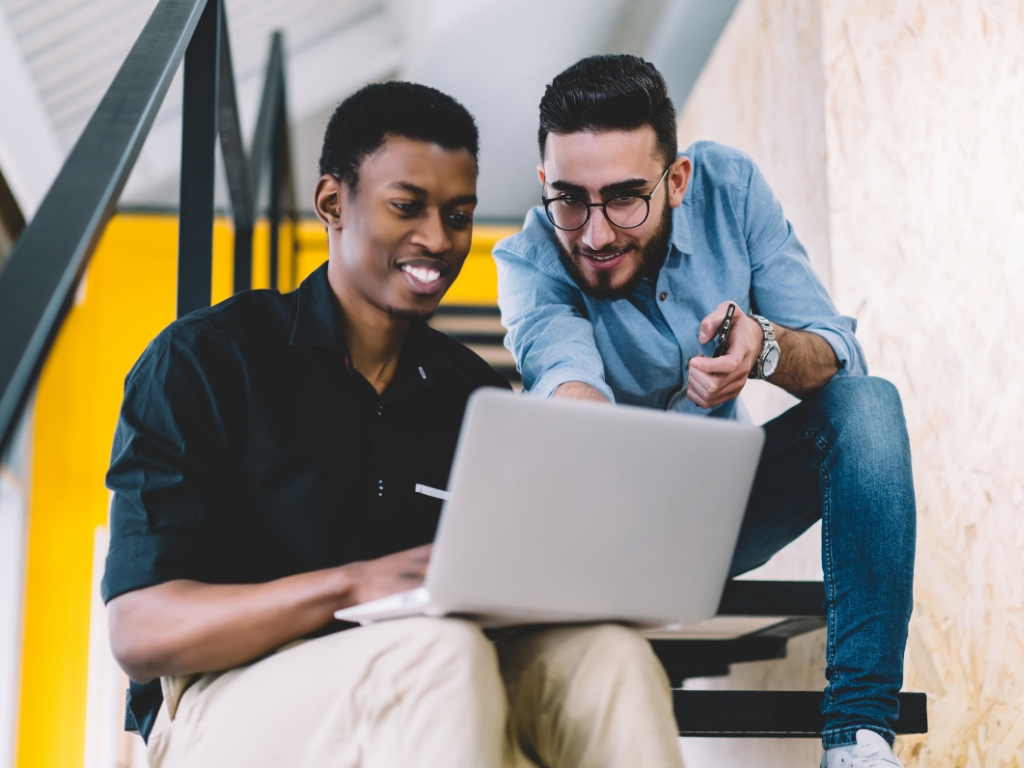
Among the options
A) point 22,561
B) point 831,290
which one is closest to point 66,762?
point 22,561

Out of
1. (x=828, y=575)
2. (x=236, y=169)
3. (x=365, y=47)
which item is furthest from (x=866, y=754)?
(x=365, y=47)

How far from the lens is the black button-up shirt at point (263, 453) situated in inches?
38.6

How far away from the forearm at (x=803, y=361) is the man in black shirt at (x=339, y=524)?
0.41 meters

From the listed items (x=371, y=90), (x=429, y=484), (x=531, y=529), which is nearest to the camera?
(x=531, y=529)

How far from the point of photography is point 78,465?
4.46 metres

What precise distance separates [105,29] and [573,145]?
313cm

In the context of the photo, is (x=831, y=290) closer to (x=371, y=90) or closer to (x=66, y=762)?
(x=371, y=90)

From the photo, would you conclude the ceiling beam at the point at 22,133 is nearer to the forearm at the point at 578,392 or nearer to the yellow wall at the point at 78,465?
the yellow wall at the point at 78,465

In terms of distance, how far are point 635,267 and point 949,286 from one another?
785 mm

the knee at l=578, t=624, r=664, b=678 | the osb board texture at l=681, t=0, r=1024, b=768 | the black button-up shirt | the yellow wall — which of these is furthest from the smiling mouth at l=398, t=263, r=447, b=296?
the yellow wall

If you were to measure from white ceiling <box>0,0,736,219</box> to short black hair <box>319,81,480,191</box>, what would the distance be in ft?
8.32

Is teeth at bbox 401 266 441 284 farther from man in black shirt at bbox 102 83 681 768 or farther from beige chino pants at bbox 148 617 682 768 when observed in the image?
beige chino pants at bbox 148 617 682 768

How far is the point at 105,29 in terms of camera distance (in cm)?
385

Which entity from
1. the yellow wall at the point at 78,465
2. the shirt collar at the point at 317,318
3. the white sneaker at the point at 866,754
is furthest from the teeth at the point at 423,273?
the yellow wall at the point at 78,465
